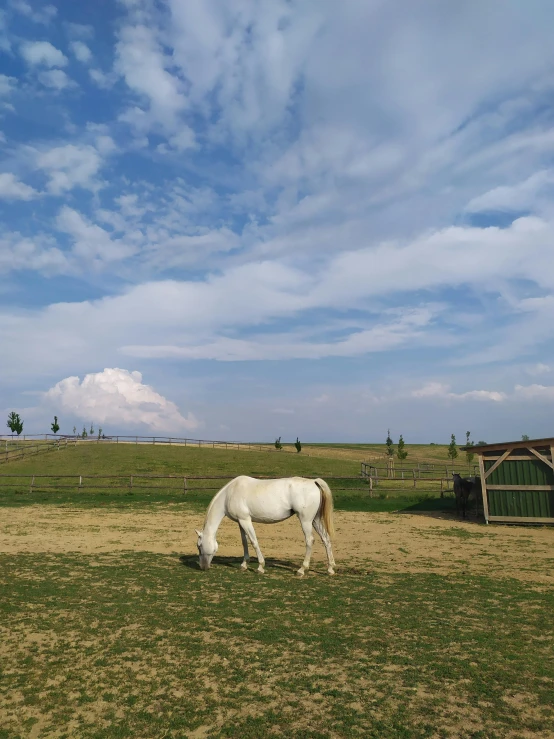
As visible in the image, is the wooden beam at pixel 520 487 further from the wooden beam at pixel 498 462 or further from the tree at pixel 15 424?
the tree at pixel 15 424

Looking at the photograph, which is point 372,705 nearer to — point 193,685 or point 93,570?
point 193,685

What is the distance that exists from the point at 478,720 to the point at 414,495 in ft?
76.1

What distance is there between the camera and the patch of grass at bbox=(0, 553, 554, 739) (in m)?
4.62

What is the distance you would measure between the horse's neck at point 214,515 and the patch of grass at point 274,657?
1.14 metres

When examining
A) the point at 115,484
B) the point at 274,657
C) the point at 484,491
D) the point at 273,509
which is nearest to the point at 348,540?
the point at 273,509

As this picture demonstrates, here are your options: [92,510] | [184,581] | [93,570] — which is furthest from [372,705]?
[92,510]

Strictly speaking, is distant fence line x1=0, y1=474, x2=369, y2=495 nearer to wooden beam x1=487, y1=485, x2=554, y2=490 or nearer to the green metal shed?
the green metal shed

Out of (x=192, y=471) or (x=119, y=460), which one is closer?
(x=192, y=471)

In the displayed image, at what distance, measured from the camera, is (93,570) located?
33.7 ft

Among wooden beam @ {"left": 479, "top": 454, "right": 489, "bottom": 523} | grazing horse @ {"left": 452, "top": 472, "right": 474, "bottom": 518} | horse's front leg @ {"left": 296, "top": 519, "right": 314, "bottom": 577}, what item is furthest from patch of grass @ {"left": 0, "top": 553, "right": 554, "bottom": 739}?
grazing horse @ {"left": 452, "top": 472, "right": 474, "bottom": 518}

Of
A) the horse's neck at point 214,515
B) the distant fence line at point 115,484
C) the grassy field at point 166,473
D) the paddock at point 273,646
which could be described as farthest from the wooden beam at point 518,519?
the horse's neck at point 214,515

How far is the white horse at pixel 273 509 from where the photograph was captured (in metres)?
10.5

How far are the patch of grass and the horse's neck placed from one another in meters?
1.14

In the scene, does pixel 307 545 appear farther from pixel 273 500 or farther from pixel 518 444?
pixel 518 444
